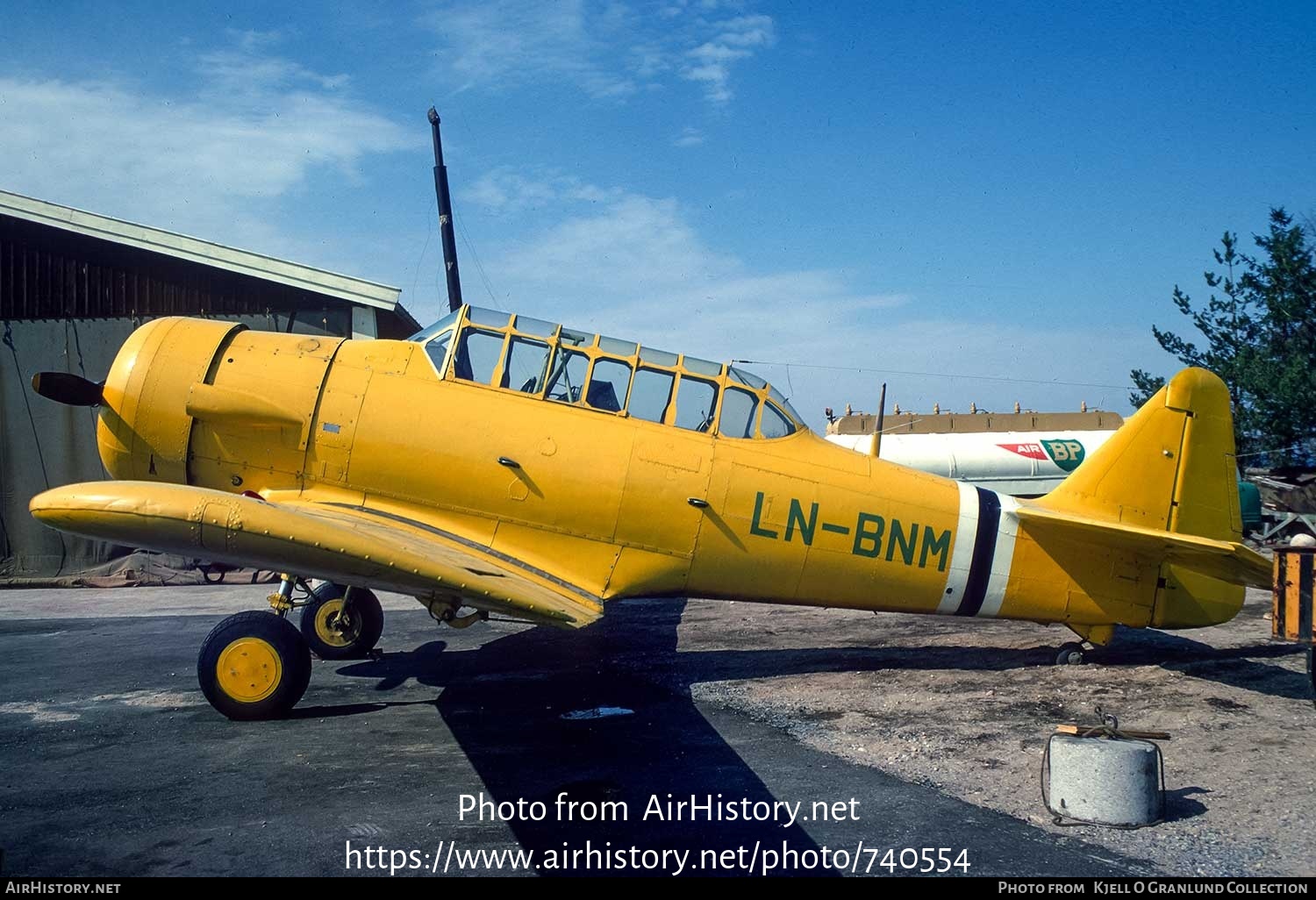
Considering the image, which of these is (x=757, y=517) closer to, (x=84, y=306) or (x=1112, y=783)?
(x=1112, y=783)

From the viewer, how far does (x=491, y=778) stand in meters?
5.18

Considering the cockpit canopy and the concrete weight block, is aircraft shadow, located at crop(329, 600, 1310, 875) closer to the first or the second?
the concrete weight block

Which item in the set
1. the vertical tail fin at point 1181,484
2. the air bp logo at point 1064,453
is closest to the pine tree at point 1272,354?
the air bp logo at point 1064,453

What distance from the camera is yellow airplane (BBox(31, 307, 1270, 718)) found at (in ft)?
22.4

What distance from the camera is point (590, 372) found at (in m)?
7.31

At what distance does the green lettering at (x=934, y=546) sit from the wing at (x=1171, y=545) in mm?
763

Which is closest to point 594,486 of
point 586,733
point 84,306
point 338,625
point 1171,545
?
point 586,733

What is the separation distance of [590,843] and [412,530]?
312 cm

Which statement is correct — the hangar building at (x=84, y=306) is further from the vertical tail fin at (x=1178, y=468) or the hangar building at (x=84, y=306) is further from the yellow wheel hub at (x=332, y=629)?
the vertical tail fin at (x=1178, y=468)

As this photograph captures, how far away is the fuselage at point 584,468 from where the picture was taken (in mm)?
6859

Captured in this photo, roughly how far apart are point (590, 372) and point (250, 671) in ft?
11.3

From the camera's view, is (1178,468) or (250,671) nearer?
(250,671)

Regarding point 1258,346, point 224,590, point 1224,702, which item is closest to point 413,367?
point 1224,702

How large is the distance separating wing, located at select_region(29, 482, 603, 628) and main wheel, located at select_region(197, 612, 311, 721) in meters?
0.93
